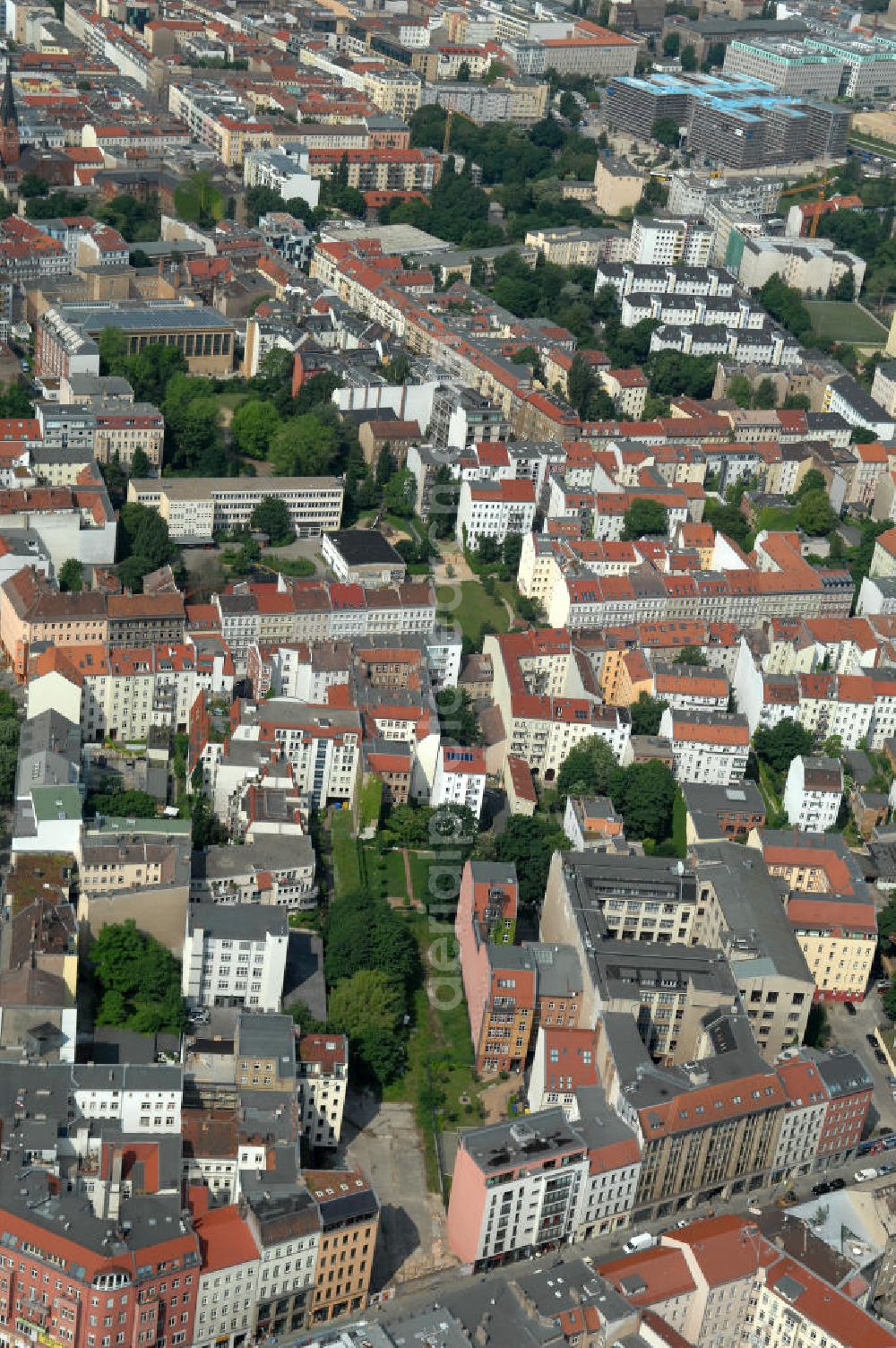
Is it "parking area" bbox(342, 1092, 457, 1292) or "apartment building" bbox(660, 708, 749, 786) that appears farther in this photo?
"apartment building" bbox(660, 708, 749, 786)

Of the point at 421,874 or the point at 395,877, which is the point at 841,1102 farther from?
the point at 395,877

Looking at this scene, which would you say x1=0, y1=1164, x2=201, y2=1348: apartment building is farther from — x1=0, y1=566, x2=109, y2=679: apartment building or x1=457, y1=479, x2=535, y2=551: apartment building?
x1=457, y1=479, x2=535, y2=551: apartment building

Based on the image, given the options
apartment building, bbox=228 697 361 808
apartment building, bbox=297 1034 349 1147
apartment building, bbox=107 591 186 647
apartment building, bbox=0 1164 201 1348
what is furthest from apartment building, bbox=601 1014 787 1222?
apartment building, bbox=107 591 186 647

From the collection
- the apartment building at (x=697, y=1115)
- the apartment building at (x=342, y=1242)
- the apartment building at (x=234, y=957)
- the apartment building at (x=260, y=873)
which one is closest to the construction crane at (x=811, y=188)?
the apartment building at (x=260, y=873)

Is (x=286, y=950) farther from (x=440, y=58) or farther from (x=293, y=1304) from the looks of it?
(x=440, y=58)

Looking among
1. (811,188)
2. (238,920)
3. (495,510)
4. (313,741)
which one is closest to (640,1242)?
(238,920)
